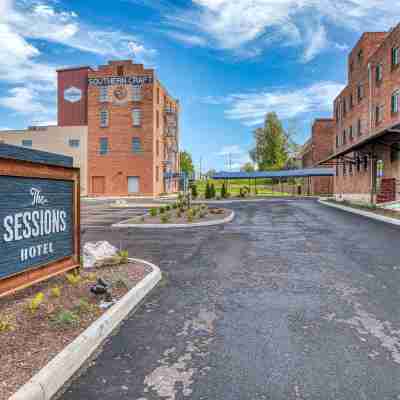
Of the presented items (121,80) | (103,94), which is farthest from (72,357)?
(103,94)

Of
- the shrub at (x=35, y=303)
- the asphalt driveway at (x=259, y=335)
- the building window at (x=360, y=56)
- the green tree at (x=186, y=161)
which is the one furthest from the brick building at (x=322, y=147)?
the shrub at (x=35, y=303)

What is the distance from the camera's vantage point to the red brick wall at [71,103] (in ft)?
166

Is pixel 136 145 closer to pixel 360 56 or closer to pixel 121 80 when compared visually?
pixel 121 80

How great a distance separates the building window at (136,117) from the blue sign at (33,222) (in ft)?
142

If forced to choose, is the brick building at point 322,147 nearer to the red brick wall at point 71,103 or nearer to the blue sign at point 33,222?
the red brick wall at point 71,103

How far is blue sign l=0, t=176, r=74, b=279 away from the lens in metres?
4.85

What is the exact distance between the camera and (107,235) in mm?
13555

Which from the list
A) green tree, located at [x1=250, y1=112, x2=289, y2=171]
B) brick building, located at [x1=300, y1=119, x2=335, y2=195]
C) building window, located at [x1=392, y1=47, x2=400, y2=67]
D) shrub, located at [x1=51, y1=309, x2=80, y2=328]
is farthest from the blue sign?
green tree, located at [x1=250, y1=112, x2=289, y2=171]

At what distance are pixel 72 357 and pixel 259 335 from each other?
6.75 feet

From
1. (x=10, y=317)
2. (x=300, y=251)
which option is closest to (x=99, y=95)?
(x=300, y=251)

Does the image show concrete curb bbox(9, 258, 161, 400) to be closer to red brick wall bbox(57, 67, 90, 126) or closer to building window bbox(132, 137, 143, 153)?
building window bbox(132, 137, 143, 153)

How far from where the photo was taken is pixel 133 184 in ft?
158

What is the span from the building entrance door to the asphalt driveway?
39731 mm

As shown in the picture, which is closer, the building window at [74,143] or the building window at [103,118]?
the building window at [103,118]
